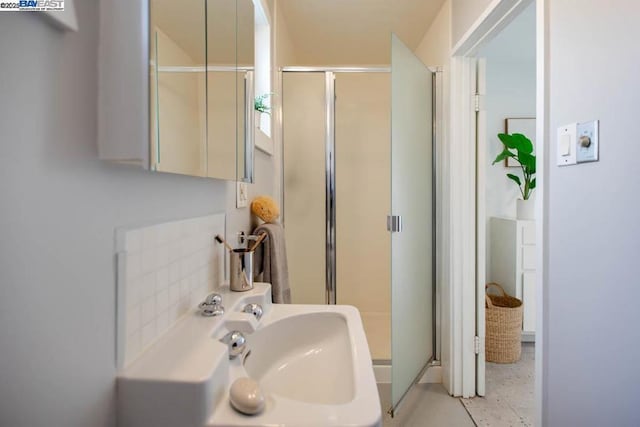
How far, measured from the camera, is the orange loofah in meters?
1.51

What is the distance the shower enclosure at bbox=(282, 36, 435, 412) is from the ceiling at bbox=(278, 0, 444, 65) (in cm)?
27

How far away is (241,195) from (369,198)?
5.90 feet

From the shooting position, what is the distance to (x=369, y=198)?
297cm

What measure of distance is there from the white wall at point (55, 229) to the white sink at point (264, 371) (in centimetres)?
7

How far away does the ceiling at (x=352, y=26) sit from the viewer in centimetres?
213

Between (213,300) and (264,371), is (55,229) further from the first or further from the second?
(264,371)

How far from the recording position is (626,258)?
794 millimetres

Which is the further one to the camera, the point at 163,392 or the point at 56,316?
the point at 163,392

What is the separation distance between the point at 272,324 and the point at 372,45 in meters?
2.50

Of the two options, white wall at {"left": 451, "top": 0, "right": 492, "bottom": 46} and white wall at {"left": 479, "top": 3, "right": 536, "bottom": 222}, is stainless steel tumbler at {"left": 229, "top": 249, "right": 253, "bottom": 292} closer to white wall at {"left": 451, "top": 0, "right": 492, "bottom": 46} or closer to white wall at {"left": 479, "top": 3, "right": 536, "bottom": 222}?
white wall at {"left": 451, "top": 0, "right": 492, "bottom": 46}

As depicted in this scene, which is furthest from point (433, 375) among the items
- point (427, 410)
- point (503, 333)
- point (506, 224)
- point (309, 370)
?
point (309, 370)

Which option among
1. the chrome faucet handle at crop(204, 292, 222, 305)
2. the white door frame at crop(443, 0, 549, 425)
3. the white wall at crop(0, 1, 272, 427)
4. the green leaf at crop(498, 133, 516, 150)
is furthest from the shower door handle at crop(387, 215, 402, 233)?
the green leaf at crop(498, 133, 516, 150)

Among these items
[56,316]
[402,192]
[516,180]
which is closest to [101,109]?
[56,316]

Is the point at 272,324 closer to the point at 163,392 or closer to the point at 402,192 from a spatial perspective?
the point at 163,392
